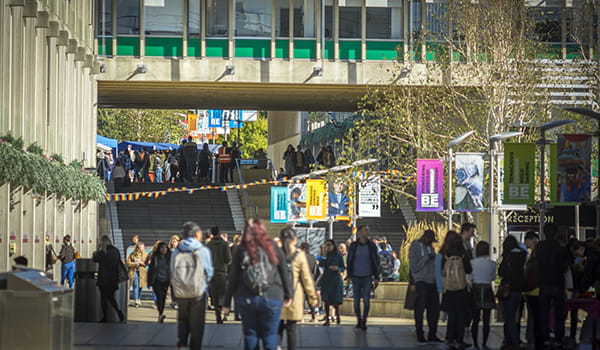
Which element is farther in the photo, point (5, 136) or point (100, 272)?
point (5, 136)

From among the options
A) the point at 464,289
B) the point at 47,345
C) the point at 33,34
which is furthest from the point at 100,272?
the point at 33,34

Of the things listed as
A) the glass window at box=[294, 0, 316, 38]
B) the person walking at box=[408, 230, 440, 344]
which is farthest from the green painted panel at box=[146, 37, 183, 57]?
the person walking at box=[408, 230, 440, 344]

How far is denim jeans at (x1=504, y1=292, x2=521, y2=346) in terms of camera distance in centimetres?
1644

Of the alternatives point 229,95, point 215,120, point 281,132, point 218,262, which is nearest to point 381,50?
point 229,95

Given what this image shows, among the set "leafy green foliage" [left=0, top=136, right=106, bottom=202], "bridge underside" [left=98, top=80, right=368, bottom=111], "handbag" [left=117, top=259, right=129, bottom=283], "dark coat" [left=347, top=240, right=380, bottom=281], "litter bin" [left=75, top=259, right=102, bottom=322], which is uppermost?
"bridge underside" [left=98, top=80, right=368, bottom=111]

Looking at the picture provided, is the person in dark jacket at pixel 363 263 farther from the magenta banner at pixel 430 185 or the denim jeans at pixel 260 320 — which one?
the magenta banner at pixel 430 185

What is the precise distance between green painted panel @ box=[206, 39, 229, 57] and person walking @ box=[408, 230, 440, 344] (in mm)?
27218

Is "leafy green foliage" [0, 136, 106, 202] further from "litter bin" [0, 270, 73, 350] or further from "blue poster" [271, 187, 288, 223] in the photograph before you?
"litter bin" [0, 270, 73, 350]

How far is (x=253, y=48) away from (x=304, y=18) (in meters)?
2.46

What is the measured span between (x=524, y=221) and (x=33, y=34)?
19334 millimetres

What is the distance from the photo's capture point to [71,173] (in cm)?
3356

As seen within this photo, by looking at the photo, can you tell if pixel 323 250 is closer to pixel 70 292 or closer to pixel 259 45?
pixel 70 292

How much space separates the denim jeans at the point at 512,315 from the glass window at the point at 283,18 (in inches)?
1141

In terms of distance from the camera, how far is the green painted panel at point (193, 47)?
4387 cm
